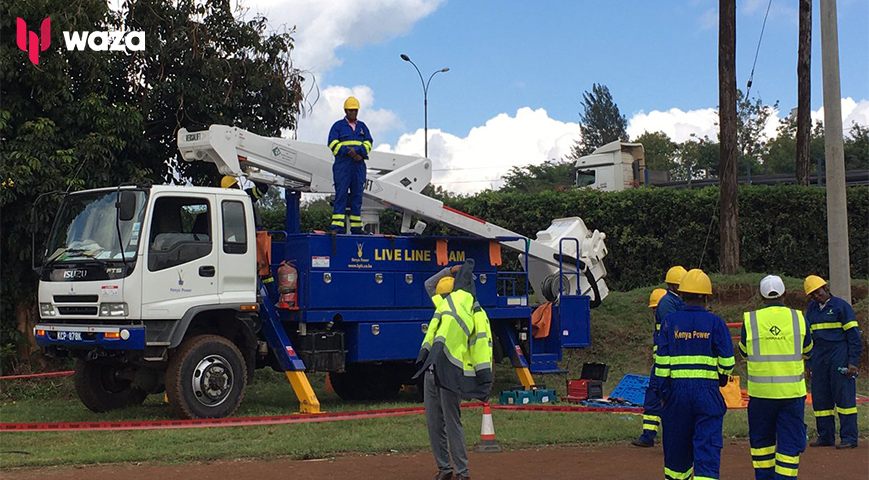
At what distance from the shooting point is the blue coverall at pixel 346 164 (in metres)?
13.8

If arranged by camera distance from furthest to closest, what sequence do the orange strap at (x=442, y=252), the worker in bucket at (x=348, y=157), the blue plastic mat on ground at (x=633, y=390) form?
Answer: 1. the orange strap at (x=442, y=252)
2. the blue plastic mat on ground at (x=633, y=390)
3. the worker in bucket at (x=348, y=157)

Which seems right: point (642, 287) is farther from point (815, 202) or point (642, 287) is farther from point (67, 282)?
point (67, 282)

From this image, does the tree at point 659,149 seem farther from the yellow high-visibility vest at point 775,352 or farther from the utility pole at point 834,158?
the yellow high-visibility vest at point 775,352

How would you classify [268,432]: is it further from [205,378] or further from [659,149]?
[659,149]

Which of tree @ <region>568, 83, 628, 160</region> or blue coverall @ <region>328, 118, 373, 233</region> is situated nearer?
blue coverall @ <region>328, 118, 373, 233</region>

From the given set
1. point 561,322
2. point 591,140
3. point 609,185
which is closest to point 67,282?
point 561,322

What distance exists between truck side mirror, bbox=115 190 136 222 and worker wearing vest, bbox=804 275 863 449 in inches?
313

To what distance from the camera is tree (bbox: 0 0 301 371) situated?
1606cm

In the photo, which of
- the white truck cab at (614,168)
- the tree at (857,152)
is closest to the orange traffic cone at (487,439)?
the white truck cab at (614,168)

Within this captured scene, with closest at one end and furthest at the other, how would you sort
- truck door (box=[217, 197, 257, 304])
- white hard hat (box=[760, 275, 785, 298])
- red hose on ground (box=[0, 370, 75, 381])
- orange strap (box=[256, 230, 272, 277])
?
1. white hard hat (box=[760, 275, 785, 298])
2. truck door (box=[217, 197, 257, 304])
3. orange strap (box=[256, 230, 272, 277])
4. red hose on ground (box=[0, 370, 75, 381])

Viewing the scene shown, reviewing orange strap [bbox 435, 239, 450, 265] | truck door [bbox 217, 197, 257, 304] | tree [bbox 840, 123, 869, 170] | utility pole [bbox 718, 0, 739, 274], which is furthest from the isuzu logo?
tree [bbox 840, 123, 869, 170]

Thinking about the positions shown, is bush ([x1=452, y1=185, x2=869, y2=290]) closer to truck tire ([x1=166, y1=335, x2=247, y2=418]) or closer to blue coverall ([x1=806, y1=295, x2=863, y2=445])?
blue coverall ([x1=806, y1=295, x2=863, y2=445])

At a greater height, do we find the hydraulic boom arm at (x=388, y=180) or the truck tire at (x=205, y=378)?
the hydraulic boom arm at (x=388, y=180)

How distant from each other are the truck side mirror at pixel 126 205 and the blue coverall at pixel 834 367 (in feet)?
26.8
